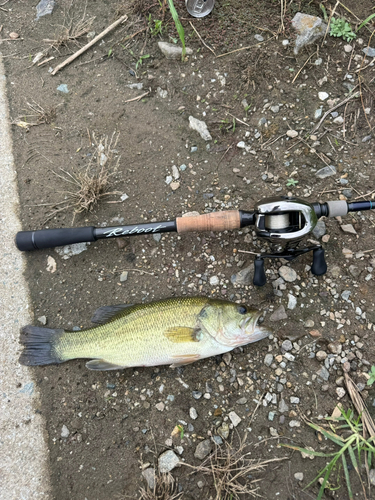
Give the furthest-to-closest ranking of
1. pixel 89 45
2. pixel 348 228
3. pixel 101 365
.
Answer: pixel 89 45
pixel 348 228
pixel 101 365

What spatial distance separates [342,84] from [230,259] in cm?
236

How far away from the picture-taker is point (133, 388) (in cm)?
342

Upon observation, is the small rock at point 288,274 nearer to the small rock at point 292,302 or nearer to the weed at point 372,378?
the small rock at point 292,302

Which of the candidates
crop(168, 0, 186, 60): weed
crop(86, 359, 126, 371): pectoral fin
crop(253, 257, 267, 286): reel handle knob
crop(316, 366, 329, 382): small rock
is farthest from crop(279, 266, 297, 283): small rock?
crop(168, 0, 186, 60): weed

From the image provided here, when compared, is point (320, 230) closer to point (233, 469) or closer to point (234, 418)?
point (234, 418)

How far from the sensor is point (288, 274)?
3535 mm

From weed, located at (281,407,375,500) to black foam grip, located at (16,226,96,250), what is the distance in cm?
268

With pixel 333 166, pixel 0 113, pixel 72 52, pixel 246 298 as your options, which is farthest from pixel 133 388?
pixel 72 52

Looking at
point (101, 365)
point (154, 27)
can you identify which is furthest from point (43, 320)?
point (154, 27)

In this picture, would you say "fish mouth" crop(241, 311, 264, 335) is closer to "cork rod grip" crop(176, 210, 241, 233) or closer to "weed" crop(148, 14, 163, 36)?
"cork rod grip" crop(176, 210, 241, 233)

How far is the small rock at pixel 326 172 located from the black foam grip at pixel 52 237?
8.05 ft

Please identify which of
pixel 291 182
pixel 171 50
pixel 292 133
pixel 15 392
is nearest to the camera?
pixel 15 392

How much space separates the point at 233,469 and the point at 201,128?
3413 mm

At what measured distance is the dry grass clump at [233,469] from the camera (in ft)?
9.92
